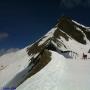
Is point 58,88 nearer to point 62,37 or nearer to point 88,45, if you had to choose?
point 62,37

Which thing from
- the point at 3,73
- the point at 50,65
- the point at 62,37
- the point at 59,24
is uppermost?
the point at 59,24

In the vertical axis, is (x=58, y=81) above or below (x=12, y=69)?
below

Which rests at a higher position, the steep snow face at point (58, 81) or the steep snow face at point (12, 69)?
the steep snow face at point (12, 69)

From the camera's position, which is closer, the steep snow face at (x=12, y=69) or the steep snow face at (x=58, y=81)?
the steep snow face at (x=58, y=81)

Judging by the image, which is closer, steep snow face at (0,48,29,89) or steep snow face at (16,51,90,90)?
steep snow face at (16,51,90,90)

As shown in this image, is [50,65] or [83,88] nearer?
[83,88]

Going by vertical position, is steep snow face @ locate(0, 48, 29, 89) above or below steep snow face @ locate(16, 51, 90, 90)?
above

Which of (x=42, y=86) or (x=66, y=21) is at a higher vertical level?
(x=66, y=21)

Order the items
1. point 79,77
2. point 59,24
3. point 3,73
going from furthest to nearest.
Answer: point 59,24 → point 3,73 → point 79,77

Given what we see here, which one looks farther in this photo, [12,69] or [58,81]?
[12,69]

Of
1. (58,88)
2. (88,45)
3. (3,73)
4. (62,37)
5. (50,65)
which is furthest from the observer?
(88,45)

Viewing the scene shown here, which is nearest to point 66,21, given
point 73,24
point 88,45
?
point 73,24

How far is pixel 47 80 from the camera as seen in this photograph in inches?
768

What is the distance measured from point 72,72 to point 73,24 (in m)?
139
